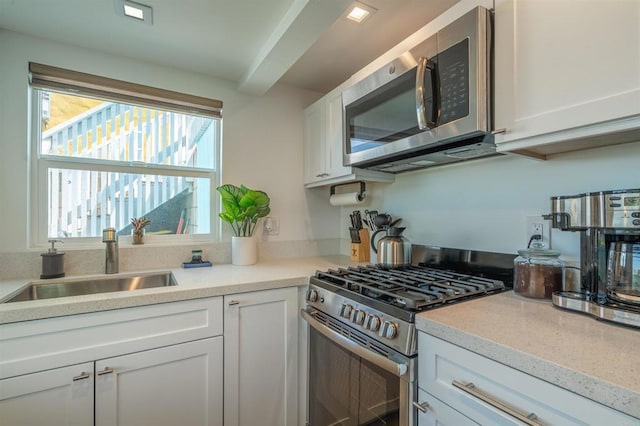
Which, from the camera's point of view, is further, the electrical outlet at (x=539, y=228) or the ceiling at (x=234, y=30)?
the ceiling at (x=234, y=30)

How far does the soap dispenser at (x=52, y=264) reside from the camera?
5.09 ft

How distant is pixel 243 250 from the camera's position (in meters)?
2.00

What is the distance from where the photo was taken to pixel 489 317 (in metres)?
0.93

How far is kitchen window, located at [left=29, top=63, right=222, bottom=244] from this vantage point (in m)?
1.69

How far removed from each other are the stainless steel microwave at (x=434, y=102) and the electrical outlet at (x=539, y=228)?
35 centimetres

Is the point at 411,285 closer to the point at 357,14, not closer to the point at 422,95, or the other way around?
the point at 422,95

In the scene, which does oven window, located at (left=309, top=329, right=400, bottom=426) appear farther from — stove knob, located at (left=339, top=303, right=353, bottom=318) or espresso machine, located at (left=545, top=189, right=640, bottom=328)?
espresso machine, located at (left=545, top=189, right=640, bottom=328)

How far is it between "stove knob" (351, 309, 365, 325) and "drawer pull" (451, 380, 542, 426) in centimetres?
37

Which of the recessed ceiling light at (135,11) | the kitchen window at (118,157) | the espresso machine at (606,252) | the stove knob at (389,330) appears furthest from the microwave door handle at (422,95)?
the kitchen window at (118,157)

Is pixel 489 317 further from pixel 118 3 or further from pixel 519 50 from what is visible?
pixel 118 3

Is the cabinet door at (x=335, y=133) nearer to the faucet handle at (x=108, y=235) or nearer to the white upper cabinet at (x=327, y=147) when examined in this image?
the white upper cabinet at (x=327, y=147)

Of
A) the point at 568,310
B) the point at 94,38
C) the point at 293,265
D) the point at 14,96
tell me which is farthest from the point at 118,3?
the point at 568,310

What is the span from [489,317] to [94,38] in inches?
91.7

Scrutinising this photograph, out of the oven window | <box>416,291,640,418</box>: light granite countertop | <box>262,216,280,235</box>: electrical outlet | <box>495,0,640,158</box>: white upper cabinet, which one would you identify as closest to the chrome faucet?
<box>262,216,280,235</box>: electrical outlet
